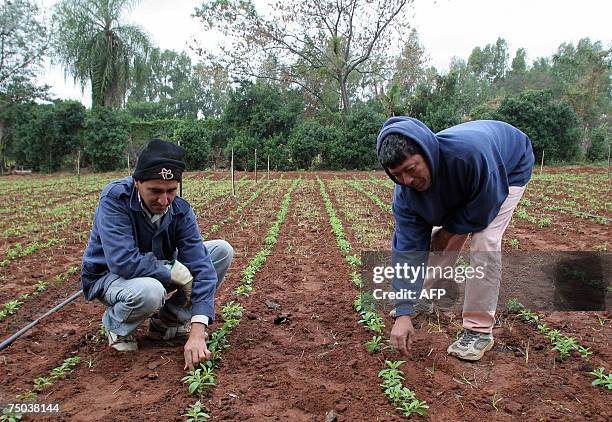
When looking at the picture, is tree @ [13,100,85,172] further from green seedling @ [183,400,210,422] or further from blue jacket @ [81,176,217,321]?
green seedling @ [183,400,210,422]

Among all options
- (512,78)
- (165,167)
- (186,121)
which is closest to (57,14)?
(186,121)

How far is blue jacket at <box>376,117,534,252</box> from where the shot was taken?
2193 millimetres

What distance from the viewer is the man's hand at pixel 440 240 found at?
112 inches

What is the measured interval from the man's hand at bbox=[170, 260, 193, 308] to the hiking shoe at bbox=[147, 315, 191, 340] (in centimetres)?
37

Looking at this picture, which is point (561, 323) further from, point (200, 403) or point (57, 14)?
point (57, 14)

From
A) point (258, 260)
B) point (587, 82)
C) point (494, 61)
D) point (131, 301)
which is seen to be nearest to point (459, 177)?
point (131, 301)

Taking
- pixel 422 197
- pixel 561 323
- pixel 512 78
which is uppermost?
pixel 512 78

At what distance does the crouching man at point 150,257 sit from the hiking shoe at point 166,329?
92 mm

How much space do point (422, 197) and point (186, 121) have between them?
23.1 m

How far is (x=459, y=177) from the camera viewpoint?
7.36ft

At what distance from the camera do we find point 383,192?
39.5 feet

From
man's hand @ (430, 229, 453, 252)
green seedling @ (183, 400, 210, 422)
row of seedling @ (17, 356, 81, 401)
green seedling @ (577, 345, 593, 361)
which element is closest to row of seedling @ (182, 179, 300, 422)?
green seedling @ (183, 400, 210, 422)

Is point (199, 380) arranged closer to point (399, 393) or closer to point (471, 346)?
point (399, 393)

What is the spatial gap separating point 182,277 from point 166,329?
0.54 meters
